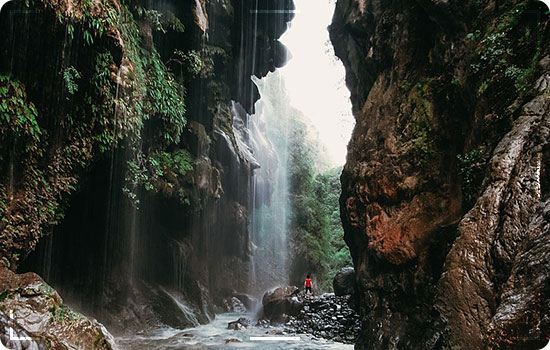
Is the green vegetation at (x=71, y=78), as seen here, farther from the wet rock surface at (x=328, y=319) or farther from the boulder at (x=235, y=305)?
the boulder at (x=235, y=305)

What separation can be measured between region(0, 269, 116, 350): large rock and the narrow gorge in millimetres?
28

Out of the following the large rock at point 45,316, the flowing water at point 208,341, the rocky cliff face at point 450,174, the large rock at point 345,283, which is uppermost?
the rocky cliff face at point 450,174

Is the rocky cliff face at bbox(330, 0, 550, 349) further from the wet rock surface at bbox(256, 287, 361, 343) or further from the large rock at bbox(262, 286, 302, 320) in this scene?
the large rock at bbox(262, 286, 302, 320)

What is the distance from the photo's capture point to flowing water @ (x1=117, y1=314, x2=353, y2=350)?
9.95 m

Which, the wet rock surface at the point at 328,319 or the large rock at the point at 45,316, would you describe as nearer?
the large rock at the point at 45,316

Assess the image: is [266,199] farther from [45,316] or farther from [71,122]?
[45,316]

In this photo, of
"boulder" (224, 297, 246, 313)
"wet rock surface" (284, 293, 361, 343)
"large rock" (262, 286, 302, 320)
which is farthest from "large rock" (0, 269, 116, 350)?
"boulder" (224, 297, 246, 313)

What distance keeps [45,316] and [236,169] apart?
14382 millimetres

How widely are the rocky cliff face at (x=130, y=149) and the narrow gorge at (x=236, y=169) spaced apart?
5 centimetres

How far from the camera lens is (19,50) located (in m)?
6.18

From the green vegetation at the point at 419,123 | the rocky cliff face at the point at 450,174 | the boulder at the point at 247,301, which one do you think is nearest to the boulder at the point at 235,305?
the boulder at the point at 247,301

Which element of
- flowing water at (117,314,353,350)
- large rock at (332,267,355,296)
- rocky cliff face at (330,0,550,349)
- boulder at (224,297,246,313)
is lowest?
boulder at (224,297,246,313)

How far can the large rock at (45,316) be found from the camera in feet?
15.6

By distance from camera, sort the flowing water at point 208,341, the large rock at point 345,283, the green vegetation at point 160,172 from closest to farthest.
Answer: the flowing water at point 208,341
the green vegetation at point 160,172
the large rock at point 345,283
